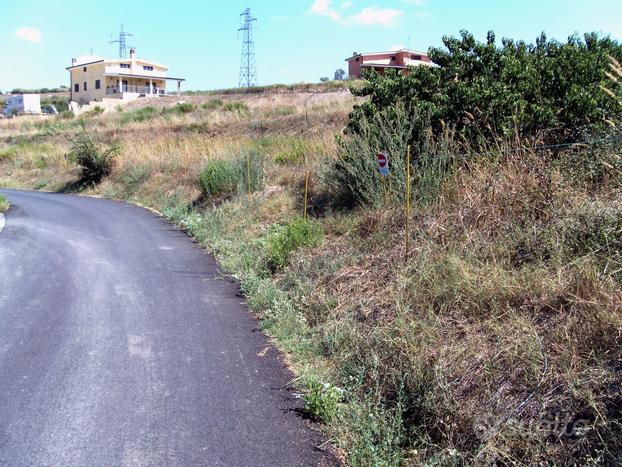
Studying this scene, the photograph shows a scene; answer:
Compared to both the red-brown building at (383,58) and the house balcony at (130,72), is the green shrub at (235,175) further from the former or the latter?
the house balcony at (130,72)

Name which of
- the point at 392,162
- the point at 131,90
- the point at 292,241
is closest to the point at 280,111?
the point at 292,241

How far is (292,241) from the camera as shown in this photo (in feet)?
30.4

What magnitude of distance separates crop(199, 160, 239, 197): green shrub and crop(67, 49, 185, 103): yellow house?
68.3m

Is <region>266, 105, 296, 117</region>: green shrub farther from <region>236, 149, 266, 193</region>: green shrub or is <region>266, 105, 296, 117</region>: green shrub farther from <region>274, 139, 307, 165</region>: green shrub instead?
<region>236, 149, 266, 193</region>: green shrub

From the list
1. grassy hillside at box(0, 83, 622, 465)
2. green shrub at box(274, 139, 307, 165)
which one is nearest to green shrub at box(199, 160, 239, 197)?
green shrub at box(274, 139, 307, 165)

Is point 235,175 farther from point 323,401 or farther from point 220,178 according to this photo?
point 323,401

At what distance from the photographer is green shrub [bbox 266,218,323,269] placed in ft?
30.2

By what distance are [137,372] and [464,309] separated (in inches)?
126

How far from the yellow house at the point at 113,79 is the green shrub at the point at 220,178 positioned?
68.3 meters

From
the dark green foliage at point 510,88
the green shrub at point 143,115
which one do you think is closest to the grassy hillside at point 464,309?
the dark green foliage at point 510,88

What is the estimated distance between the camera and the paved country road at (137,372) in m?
4.14

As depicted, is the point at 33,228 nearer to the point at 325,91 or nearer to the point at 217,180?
the point at 217,180

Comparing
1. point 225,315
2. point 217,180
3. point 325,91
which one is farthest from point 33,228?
point 325,91

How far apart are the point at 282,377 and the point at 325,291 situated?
2.01 m
